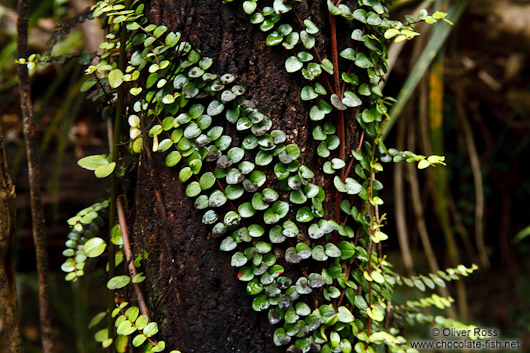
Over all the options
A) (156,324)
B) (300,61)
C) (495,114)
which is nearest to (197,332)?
(156,324)

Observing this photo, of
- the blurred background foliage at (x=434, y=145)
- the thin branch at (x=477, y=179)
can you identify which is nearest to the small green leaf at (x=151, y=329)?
the blurred background foliage at (x=434, y=145)

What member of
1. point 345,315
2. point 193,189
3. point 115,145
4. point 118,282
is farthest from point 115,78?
point 345,315

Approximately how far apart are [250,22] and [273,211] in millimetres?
295

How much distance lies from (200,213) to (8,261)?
1.43ft

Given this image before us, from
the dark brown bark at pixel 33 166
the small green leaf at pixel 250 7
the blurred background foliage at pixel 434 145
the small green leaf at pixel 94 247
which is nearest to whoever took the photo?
the small green leaf at pixel 250 7

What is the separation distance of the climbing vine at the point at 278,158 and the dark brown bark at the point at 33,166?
32 cm

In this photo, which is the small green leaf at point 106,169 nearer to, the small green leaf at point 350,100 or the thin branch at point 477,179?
the small green leaf at point 350,100

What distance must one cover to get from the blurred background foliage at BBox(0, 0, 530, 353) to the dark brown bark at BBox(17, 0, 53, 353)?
0.44m

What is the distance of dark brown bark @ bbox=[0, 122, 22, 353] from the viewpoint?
0.79 metres

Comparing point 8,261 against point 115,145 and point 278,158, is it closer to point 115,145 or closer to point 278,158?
point 115,145

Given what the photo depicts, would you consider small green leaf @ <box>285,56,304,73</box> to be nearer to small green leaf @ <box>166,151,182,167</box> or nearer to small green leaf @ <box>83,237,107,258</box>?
small green leaf @ <box>166,151,182,167</box>

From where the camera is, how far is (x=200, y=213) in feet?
2.28

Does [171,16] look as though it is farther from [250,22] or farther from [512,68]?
[512,68]

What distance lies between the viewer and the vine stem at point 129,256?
74 centimetres
